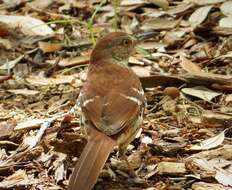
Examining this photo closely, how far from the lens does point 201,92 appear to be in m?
5.94

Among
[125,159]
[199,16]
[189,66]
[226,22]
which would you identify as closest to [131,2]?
[199,16]

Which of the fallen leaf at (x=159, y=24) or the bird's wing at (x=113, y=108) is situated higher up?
the bird's wing at (x=113, y=108)

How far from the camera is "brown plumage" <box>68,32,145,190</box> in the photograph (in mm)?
4406

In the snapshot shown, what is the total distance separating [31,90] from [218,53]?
1701 mm

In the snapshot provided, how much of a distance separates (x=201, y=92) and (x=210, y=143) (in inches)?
33.5

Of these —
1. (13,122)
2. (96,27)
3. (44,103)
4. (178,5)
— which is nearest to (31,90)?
(44,103)

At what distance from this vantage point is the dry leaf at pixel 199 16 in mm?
7080

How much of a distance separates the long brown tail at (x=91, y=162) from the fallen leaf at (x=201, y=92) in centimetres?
153

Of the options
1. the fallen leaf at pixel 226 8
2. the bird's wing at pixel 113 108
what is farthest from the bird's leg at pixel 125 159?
the fallen leaf at pixel 226 8

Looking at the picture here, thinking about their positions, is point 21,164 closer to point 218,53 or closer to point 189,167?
point 189,167

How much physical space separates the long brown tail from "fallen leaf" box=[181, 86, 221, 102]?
5.03 ft

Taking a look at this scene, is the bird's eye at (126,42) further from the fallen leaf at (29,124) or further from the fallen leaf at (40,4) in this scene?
the fallen leaf at (40,4)

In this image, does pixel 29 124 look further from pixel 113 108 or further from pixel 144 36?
pixel 144 36

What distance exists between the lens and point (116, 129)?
14.9 ft
